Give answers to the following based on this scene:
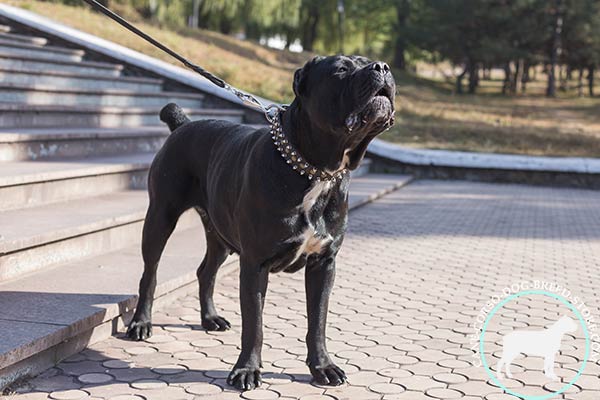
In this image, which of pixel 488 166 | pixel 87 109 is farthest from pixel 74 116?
pixel 488 166

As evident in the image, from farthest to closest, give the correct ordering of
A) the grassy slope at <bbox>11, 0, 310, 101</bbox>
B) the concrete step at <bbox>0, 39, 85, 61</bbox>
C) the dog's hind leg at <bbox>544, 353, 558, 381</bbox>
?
the grassy slope at <bbox>11, 0, 310, 101</bbox> < the concrete step at <bbox>0, 39, 85, 61</bbox> < the dog's hind leg at <bbox>544, 353, 558, 381</bbox>

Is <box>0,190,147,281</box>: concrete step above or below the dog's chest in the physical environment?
below

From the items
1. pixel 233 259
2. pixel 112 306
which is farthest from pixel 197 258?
pixel 112 306

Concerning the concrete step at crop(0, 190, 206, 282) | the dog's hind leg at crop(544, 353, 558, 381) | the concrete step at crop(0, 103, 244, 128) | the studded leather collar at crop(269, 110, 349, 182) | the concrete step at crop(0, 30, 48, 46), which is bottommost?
the dog's hind leg at crop(544, 353, 558, 381)

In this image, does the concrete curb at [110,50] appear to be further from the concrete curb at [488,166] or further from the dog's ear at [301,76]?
the dog's ear at [301,76]

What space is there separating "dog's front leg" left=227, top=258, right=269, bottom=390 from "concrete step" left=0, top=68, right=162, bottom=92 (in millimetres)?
5730

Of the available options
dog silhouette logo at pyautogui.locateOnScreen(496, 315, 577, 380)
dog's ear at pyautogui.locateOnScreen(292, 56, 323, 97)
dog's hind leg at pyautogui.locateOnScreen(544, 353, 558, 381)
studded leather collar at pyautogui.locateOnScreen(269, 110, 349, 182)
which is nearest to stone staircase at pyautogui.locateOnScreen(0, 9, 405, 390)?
studded leather collar at pyautogui.locateOnScreen(269, 110, 349, 182)

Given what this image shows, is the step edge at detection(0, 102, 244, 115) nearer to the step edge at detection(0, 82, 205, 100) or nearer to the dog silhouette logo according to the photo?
the step edge at detection(0, 82, 205, 100)

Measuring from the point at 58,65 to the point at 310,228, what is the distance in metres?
7.38

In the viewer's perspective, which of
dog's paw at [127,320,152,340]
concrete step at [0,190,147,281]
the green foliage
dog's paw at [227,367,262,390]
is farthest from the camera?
the green foliage

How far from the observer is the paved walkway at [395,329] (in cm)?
344

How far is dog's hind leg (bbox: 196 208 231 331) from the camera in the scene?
4.29m

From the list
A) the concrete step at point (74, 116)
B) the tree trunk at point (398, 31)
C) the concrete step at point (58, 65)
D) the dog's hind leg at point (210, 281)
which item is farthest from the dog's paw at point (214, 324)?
the tree trunk at point (398, 31)

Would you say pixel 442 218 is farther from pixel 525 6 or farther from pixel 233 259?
pixel 525 6
